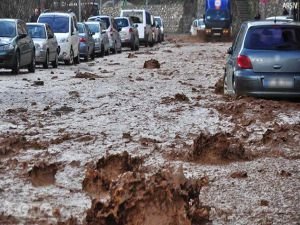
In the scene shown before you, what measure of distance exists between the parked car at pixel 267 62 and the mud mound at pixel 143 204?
27.8 ft

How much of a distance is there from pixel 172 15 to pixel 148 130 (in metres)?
83.7

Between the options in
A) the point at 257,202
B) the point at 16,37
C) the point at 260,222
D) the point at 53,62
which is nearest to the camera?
the point at 260,222

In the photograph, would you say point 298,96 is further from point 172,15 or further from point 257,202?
point 172,15

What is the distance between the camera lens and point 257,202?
7.72 metres

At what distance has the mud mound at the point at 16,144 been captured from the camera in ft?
33.2

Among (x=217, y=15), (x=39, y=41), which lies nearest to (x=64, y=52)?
(x=39, y=41)

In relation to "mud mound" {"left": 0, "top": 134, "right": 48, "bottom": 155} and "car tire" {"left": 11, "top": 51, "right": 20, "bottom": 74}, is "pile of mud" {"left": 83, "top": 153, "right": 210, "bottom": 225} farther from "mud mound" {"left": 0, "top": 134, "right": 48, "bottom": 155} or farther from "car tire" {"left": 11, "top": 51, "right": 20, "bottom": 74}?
"car tire" {"left": 11, "top": 51, "right": 20, "bottom": 74}

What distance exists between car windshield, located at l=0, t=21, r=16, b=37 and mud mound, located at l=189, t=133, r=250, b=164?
14.6 m

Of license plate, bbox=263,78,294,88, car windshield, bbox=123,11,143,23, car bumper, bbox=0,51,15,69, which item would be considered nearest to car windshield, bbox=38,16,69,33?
car bumper, bbox=0,51,15,69

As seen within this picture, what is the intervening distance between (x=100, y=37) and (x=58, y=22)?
553cm

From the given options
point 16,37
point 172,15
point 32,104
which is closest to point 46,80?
point 16,37

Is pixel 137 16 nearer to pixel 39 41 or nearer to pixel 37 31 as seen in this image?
pixel 37 31

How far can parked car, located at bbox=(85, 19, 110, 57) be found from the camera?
3681cm

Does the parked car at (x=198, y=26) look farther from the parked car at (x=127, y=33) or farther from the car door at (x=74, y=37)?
the car door at (x=74, y=37)
